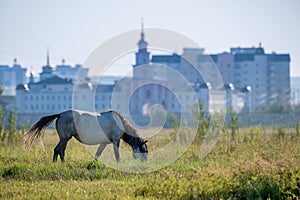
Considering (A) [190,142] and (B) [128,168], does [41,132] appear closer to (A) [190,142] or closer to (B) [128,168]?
(B) [128,168]

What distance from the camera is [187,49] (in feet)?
364

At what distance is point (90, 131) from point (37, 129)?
1.30 meters

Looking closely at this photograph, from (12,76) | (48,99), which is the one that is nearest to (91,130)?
(48,99)

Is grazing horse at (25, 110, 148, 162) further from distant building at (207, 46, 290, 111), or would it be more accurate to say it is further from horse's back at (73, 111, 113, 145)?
distant building at (207, 46, 290, 111)

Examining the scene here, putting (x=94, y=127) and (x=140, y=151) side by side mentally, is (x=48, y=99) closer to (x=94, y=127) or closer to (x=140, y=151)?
(x=140, y=151)

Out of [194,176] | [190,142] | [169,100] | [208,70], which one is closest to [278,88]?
[208,70]

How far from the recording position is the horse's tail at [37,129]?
1594 centimetres

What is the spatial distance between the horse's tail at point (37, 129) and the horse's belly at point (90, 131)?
26.3 inches

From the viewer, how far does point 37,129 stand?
1602 centimetres

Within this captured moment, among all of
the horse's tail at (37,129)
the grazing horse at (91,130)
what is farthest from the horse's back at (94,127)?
the horse's tail at (37,129)

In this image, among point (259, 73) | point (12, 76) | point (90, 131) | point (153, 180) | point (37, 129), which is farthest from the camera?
point (12, 76)

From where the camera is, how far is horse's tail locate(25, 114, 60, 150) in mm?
15938

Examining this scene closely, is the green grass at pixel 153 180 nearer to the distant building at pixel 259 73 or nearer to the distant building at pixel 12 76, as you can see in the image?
the distant building at pixel 259 73

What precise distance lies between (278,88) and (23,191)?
350ft
